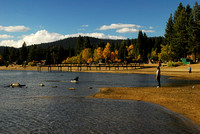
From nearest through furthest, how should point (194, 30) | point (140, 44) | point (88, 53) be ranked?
point (194, 30)
point (140, 44)
point (88, 53)

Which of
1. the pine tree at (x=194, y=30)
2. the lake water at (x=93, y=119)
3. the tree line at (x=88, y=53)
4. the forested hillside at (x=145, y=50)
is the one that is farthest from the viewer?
the tree line at (x=88, y=53)

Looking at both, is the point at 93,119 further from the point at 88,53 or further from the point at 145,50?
the point at 145,50

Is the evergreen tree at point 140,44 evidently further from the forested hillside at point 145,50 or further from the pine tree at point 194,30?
the pine tree at point 194,30

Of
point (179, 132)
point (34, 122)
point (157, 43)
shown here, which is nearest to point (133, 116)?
point (179, 132)

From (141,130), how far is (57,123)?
4.93 m

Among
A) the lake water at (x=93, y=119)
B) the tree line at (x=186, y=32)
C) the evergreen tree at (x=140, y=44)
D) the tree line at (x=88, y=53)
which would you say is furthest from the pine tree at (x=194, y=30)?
the lake water at (x=93, y=119)

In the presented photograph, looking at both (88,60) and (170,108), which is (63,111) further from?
(88,60)

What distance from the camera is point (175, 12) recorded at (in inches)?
3418

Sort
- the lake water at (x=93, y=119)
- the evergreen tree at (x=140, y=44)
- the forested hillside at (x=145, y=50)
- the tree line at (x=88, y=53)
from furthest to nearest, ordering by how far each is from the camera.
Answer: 1. the evergreen tree at (x=140, y=44)
2. the tree line at (x=88, y=53)
3. the forested hillside at (x=145, y=50)
4. the lake water at (x=93, y=119)

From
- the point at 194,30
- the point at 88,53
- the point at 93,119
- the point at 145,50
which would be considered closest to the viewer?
the point at 93,119

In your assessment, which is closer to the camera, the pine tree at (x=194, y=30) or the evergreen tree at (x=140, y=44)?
the pine tree at (x=194, y=30)

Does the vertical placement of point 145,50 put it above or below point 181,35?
below

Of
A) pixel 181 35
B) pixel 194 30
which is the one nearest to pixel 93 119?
pixel 194 30

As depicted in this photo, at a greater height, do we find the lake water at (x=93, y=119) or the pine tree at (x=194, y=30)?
the pine tree at (x=194, y=30)
